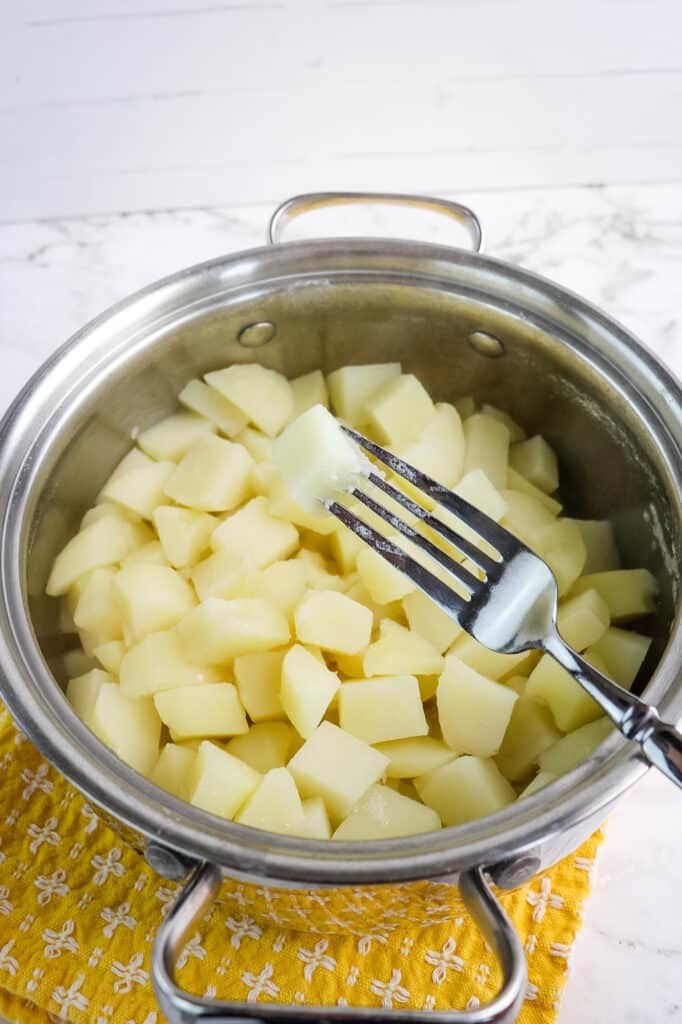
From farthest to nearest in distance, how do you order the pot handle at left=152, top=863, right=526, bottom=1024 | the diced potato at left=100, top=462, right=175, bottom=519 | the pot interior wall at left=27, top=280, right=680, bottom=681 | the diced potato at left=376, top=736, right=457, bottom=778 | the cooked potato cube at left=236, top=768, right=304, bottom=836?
the diced potato at left=100, top=462, right=175, bottom=519 → the pot interior wall at left=27, top=280, right=680, bottom=681 → the diced potato at left=376, top=736, right=457, bottom=778 → the cooked potato cube at left=236, top=768, right=304, bottom=836 → the pot handle at left=152, top=863, right=526, bottom=1024

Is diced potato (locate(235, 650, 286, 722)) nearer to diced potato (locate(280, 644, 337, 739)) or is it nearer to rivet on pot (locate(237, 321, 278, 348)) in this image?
diced potato (locate(280, 644, 337, 739))

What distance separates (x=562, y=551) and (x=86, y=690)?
1.96 ft

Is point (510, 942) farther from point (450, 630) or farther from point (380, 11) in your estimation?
point (380, 11)

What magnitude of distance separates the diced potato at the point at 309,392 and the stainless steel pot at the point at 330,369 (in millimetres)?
27

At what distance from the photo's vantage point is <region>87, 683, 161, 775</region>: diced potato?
1107mm

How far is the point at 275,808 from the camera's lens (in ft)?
3.34

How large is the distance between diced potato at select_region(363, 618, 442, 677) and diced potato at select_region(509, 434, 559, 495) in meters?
0.33

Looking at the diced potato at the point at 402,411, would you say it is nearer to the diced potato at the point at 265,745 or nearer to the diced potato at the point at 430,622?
the diced potato at the point at 430,622

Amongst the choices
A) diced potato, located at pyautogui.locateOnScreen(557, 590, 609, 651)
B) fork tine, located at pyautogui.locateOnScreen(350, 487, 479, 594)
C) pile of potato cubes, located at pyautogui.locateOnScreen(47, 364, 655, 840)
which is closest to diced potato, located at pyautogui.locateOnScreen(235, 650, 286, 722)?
pile of potato cubes, located at pyautogui.locateOnScreen(47, 364, 655, 840)

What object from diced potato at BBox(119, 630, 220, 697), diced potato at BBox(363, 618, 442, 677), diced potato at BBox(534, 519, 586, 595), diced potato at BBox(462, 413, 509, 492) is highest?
diced potato at BBox(462, 413, 509, 492)

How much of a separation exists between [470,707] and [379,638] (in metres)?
0.15

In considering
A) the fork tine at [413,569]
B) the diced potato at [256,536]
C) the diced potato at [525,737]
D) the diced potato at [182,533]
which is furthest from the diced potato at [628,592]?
the diced potato at [182,533]

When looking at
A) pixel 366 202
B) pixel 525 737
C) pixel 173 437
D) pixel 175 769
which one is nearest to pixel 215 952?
pixel 175 769

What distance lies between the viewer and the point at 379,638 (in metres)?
1.20
